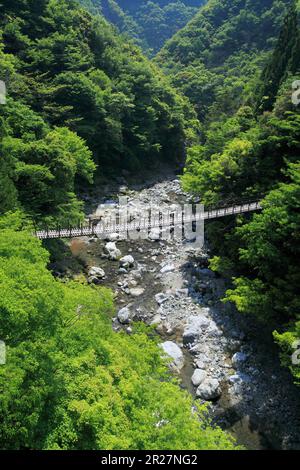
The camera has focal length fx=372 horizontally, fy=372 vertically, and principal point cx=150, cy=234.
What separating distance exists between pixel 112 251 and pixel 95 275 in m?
2.14

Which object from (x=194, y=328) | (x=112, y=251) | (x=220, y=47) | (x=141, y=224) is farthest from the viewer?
(x=220, y=47)

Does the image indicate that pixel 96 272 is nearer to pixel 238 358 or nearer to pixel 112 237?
pixel 112 237

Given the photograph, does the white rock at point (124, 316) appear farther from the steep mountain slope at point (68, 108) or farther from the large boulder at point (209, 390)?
the steep mountain slope at point (68, 108)

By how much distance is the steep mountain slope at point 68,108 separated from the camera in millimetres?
15539

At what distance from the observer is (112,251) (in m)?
18.4

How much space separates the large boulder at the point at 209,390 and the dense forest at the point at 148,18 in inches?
3036

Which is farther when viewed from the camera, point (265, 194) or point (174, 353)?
point (265, 194)

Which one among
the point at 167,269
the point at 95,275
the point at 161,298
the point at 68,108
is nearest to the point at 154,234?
the point at 167,269

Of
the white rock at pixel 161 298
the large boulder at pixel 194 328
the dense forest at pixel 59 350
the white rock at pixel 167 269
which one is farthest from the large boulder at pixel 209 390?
the white rock at pixel 167 269

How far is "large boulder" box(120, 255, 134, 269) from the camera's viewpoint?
57.1ft

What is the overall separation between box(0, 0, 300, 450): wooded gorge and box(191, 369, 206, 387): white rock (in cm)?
23

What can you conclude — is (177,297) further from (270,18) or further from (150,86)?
(270,18)

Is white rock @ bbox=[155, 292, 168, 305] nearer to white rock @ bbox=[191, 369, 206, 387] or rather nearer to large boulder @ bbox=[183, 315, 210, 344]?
large boulder @ bbox=[183, 315, 210, 344]

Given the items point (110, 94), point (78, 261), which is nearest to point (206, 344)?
point (78, 261)
